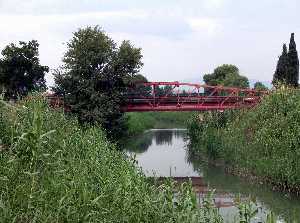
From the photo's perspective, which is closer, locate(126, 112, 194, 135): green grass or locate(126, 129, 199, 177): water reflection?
locate(126, 129, 199, 177): water reflection

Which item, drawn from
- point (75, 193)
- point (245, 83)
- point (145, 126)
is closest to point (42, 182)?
point (75, 193)

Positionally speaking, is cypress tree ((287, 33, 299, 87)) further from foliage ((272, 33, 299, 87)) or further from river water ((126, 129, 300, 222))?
river water ((126, 129, 300, 222))

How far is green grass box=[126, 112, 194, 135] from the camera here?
191ft

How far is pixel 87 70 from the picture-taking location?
35594 mm

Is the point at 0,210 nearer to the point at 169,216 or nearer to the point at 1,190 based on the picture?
the point at 1,190

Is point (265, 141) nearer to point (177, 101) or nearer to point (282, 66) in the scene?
point (177, 101)

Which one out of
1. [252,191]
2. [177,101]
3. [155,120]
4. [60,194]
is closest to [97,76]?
[177,101]

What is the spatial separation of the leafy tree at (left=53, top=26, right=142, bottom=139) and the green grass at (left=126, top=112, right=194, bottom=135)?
54.0 ft

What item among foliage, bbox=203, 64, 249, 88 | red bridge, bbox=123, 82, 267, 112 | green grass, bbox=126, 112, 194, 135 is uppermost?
foliage, bbox=203, 64, 249, 88

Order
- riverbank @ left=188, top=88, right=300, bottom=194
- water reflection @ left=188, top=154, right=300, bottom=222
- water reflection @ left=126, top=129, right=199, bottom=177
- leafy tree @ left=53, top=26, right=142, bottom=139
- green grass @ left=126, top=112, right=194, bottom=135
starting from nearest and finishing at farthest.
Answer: water reflection @ left=188, top=154, right=300, bottom=222, riverbank @ left=188, top=88, right=300, bottom=194, water reflection @ left=126, top=129, right=199, bottom=177, leafy tree @ left=53, top=26, right=142, bottom=139, green grass @ left=126, top=112, right=194, bottom=135

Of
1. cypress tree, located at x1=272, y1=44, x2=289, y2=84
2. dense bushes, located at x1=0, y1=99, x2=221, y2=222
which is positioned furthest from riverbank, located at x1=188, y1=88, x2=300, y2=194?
cypress tree, located at x1=272, y1=44, x2=289, y2=84

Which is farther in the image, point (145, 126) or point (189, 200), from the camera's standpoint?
point (145, 126)

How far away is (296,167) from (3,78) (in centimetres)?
3044

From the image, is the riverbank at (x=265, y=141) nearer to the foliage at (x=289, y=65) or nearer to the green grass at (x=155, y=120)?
the foliage at (x=289, y=65)
